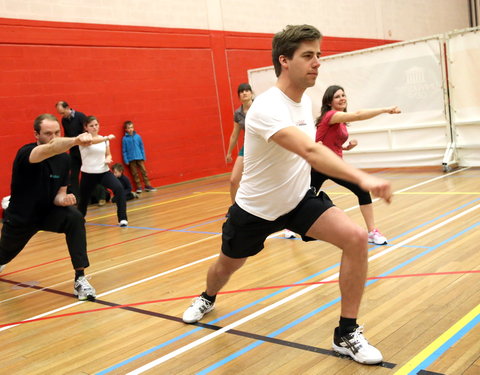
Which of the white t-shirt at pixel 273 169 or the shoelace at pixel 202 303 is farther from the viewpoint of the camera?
the shoelace at pixel 202 303

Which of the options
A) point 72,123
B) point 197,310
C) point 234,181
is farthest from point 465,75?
point 197,310

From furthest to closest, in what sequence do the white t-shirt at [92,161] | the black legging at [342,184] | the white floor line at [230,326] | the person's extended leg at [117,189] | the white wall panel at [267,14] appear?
the white wall panel at [267,14] < the person's extended leg at [117,189] < the white t-shirt at [92,161] < the black legging at [342,184] < the white floor line at [230,326]

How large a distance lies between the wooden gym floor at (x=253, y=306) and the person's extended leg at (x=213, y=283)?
79 mm

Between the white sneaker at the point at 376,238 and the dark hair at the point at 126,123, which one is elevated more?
the dark hair at the point at 126,123

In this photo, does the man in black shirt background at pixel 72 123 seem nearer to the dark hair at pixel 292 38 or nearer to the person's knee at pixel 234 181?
the person's knee at pixel 234 181

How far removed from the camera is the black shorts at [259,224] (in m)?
2.84

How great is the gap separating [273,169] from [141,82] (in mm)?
9272

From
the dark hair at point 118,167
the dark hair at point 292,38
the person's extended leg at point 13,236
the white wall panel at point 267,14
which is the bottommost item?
the person's extended leg at point 13,236

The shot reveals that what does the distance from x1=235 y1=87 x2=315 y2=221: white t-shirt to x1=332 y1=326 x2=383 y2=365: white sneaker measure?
741 millimetres

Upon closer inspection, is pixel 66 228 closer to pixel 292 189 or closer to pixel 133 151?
pixel 292 189

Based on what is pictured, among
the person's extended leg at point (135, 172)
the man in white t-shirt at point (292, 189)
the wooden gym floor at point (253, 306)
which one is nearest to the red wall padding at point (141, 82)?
the person's extended leg at point (135, 172)

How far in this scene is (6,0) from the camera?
9.38 m

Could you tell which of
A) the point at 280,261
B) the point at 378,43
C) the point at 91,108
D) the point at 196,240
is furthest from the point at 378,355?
the point at 378,43

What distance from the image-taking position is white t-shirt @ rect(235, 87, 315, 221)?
2.75 m
